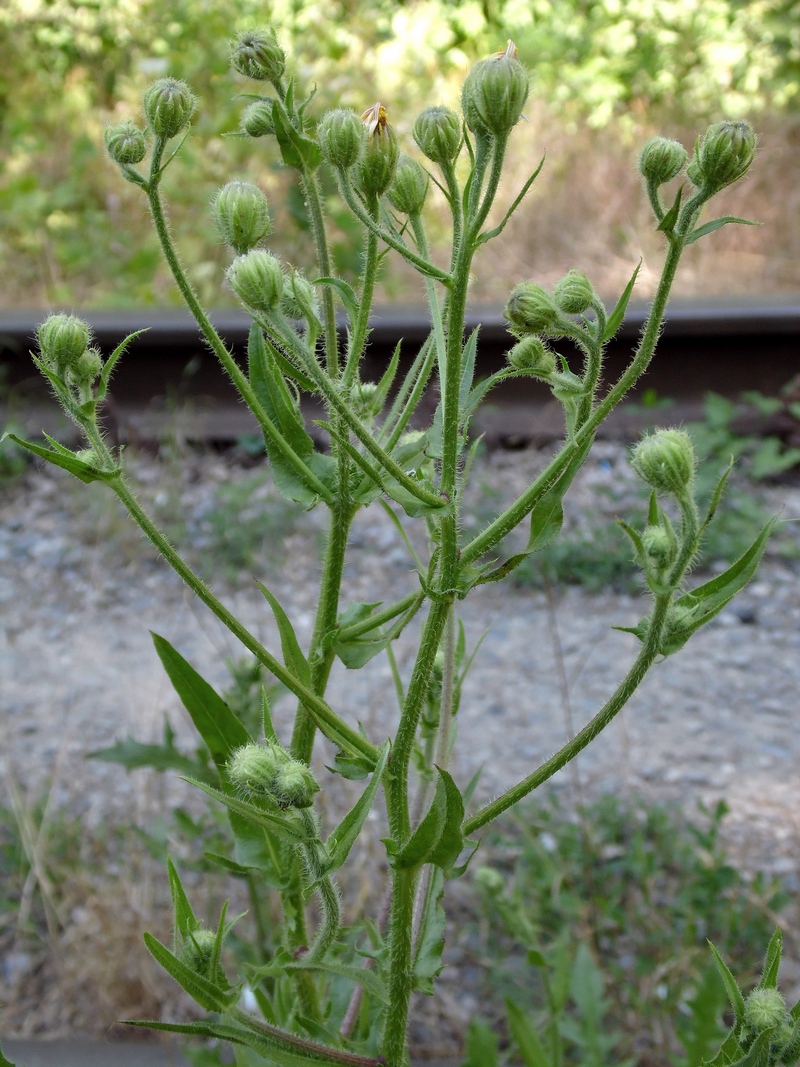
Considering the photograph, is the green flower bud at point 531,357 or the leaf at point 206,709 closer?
the green flower bud at point 531,357

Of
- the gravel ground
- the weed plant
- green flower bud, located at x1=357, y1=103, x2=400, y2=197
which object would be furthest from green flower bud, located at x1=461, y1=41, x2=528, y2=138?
the gravel ground

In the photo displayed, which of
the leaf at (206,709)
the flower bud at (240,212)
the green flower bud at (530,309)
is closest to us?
the green flower bud at (530,309)

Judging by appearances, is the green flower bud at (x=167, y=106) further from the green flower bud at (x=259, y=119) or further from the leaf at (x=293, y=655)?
the leaf at (x=293, y=655)

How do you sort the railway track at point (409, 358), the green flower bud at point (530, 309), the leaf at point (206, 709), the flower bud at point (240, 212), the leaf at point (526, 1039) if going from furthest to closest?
the railway track at point (409, 358), the leaf at point (526, 1039), the leaf at point (206, 709), the flower bud at point (240, 212), the green flower bud at point (530, 309)

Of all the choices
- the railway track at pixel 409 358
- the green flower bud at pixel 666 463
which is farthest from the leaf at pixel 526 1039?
the railway track at pixel 409 358

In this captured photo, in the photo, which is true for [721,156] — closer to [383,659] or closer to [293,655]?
[293,655]
